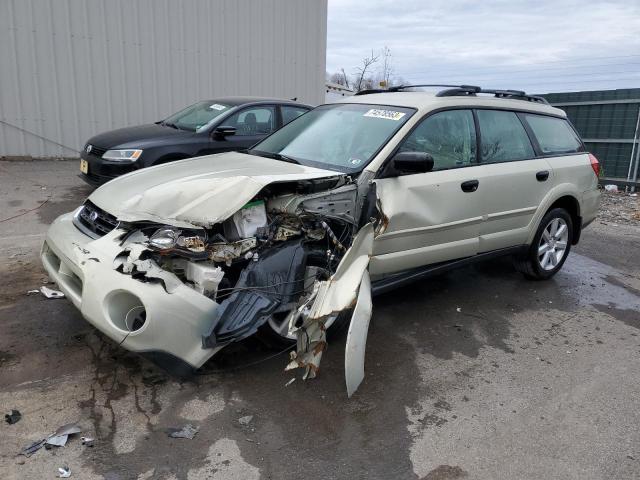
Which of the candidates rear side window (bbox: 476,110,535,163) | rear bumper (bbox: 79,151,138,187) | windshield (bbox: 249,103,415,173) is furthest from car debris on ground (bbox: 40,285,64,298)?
rear side window (bbox: 476,110,535,163)

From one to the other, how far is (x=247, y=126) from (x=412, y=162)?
175 inches

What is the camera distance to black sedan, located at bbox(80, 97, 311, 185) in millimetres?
6766

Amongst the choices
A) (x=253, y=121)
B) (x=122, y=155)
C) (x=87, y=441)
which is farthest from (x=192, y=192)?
(x=253, y=121)

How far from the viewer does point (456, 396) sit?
132 inches

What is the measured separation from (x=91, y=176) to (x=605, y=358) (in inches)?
242

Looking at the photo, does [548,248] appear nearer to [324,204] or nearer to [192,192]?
[324,204]

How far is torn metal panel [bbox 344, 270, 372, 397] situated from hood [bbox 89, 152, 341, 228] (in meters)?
0.93

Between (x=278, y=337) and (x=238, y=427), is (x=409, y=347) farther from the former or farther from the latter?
(x=238, y=427)

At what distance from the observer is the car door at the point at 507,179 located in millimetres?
4582

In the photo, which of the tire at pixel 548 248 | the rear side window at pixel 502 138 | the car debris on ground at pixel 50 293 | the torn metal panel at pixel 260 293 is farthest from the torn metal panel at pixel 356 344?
the tire at pixel 548 248

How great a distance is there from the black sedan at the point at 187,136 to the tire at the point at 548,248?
386cm

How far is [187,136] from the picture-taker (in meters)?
7.19

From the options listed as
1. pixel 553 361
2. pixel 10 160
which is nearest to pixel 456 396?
pixel 553 361

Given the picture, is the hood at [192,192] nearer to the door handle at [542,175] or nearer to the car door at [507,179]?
the car door at [507,179]
